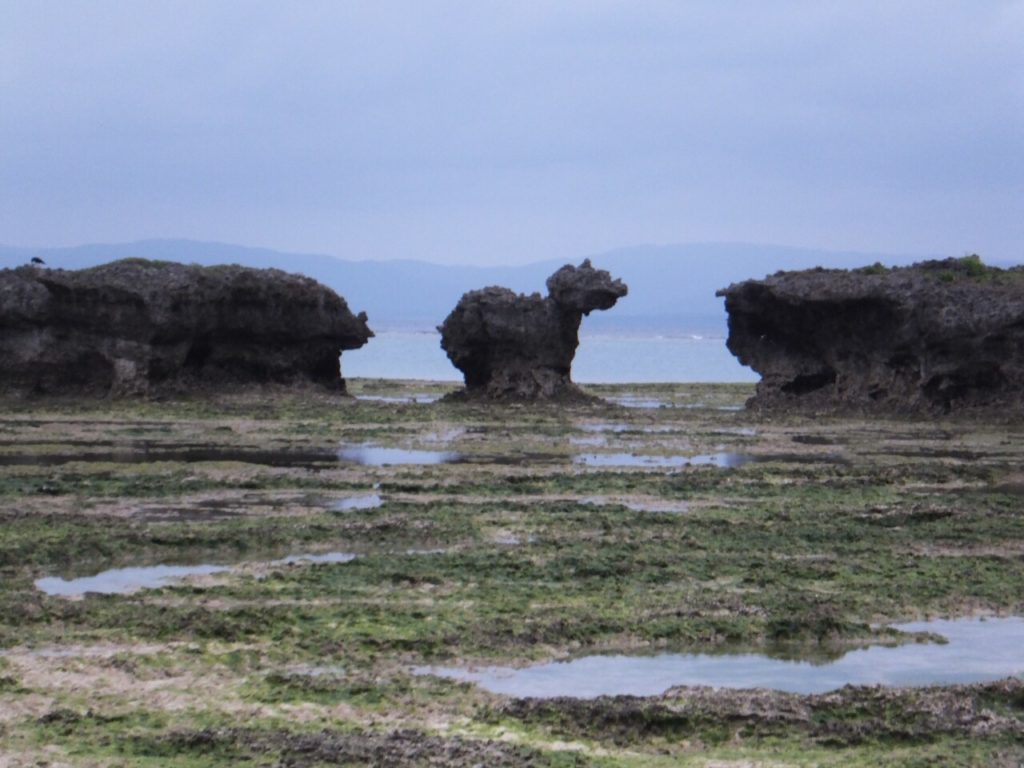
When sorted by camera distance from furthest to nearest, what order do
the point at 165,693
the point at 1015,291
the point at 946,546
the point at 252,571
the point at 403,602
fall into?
the point at 1015,291 → the point at 946,546 → the point at 252,571 → the point at 403,602 → the point at 165,693

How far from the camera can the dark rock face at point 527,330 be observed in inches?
1994

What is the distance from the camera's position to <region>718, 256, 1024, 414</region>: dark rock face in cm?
4456

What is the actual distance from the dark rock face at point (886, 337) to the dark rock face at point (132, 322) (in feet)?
54.2

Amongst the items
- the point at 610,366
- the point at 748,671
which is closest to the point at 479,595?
the point at 748,671

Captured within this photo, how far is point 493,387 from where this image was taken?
51594 millimetres

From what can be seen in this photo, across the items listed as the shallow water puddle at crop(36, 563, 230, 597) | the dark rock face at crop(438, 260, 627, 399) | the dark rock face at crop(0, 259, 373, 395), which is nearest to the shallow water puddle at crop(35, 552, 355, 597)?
the shallow water puddle at crop(36, 563, 230, 597)

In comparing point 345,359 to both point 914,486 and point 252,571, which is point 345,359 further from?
point 252,571

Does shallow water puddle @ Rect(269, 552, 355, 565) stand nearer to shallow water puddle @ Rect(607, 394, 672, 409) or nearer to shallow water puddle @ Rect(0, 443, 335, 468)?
shallow water puddle @ Rect(0, 443, 335, 468)

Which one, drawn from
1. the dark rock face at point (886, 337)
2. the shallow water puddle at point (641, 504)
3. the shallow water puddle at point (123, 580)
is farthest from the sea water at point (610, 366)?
the shallow water puddle at point (123, 580)

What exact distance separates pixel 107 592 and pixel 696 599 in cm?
687

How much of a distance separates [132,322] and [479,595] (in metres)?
34.0

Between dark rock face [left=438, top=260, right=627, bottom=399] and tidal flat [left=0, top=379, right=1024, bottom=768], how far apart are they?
15022 millimetres

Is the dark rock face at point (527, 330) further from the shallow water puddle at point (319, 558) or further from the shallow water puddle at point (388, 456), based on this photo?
the shallow water puddle at point (319, 558)

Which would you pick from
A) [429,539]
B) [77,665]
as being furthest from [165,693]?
[429,539]
